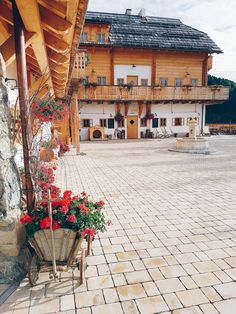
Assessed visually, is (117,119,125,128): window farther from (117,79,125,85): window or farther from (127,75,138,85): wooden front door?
(127,75,138,85): wooden front door

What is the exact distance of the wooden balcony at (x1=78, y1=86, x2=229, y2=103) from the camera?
17.1 m

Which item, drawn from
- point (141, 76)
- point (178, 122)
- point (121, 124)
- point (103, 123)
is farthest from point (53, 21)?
point (178, 122)

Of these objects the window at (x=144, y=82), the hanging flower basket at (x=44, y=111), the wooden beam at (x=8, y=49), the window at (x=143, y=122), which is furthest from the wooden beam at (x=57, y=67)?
the window at (x=144, y=82)

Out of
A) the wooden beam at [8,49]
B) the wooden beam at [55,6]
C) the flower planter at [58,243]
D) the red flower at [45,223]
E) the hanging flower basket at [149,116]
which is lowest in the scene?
the flower planter at [58,243]

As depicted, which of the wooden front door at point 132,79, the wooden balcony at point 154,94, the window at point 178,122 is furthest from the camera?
the window at point 178,122

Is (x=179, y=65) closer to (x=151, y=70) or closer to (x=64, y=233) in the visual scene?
(x=151, y=70)

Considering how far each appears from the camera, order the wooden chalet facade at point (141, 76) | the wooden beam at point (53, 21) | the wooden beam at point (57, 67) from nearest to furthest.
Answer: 1. the wooden beam at point (53, 21)
2. the wooden beam at point (57, 67)
3. the wooden chalet facade at point (141, 76)

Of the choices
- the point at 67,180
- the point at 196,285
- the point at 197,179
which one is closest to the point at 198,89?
the point at 197,179

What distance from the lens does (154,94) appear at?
18.2m

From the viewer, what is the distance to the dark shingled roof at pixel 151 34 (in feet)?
61.4

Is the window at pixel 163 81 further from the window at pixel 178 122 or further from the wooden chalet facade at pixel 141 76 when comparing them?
the window at pixel 178 122

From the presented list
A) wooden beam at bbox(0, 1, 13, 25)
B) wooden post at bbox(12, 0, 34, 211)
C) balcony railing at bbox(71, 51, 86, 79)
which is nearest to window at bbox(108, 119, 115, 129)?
balcony railing at bbox(71, 51, 86, 79)

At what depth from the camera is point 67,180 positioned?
6.50 metres

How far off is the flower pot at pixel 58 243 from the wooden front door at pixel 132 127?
17.6 meters
